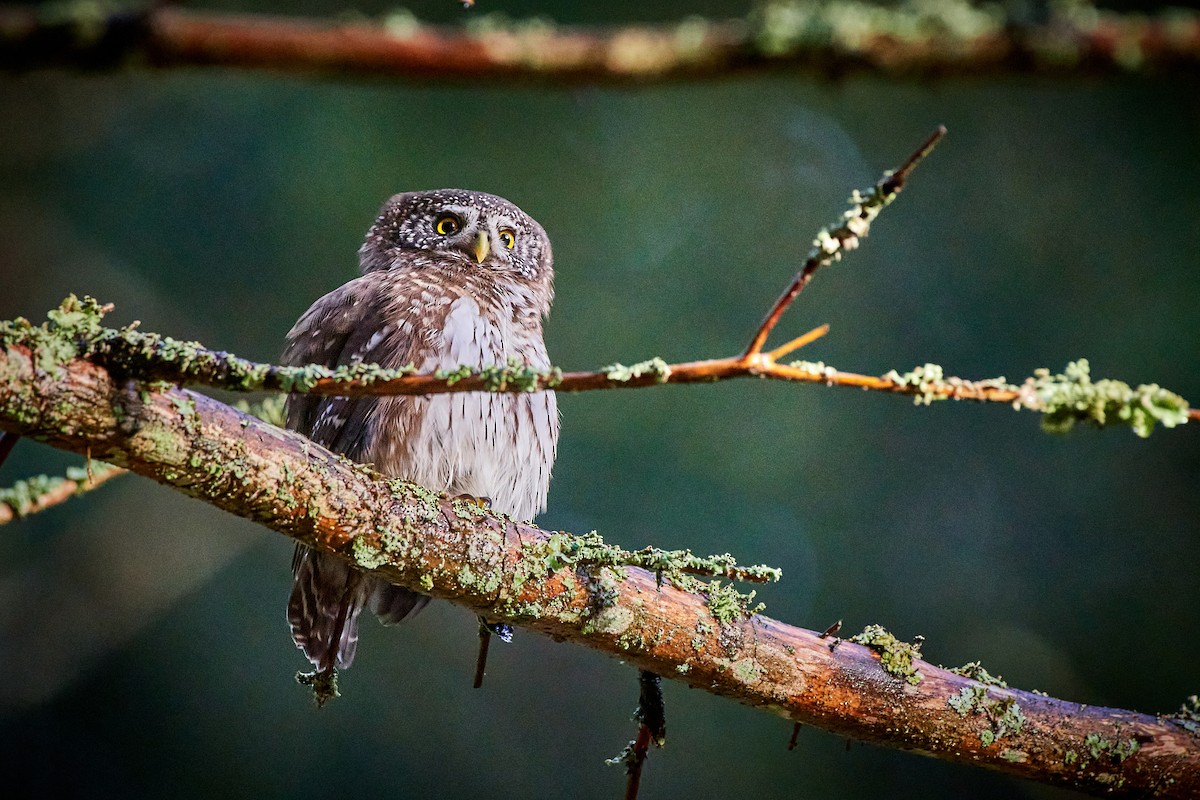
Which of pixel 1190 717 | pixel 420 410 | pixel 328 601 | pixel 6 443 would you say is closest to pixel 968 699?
A: pixel 1190 717

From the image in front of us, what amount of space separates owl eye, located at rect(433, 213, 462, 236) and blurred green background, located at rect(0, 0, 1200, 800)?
7.18 ft

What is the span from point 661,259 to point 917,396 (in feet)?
15.4

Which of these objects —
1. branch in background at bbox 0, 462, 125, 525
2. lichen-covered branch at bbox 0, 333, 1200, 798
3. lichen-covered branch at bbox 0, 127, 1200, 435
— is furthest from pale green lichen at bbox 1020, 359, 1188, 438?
branch in background at bbox 0, 462, 125, 525

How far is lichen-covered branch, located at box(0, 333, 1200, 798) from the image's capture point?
178 cm

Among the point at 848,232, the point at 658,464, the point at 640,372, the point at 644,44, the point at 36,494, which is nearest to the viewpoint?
the point at 644,44

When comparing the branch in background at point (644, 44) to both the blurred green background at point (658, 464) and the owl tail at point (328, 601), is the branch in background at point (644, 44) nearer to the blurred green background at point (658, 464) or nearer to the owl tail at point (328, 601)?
the owl tail at point (328, 601)

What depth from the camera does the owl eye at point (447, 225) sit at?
130 inches

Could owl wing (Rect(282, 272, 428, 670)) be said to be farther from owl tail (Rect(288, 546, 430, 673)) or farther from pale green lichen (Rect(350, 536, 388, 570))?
pale green lichen (Rect(350, 536, 388, 570))

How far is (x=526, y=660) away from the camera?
18.5ft

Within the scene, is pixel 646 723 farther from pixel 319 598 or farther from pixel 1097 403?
pixel 1097 403

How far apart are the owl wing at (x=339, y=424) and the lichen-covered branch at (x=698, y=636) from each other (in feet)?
2.33

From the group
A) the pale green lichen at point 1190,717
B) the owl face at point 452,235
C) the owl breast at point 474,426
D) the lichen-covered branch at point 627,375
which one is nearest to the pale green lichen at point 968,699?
the pale green lichen at point 1190,717

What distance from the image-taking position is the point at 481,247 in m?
3.18

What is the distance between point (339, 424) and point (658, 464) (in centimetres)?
301
